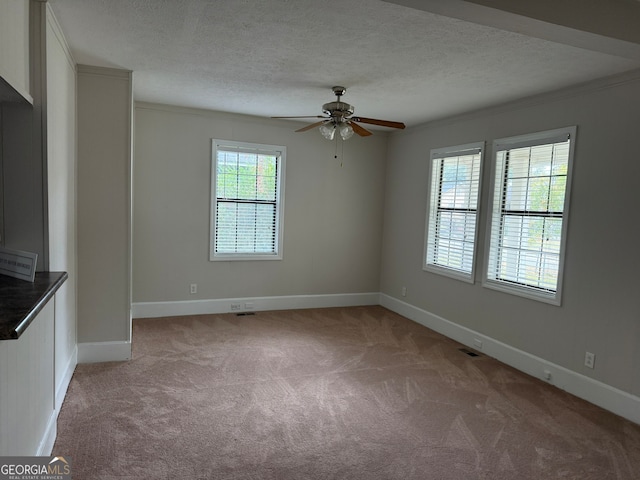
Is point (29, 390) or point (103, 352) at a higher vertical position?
point (29, 390)

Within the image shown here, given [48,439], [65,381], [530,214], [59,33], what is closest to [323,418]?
[48,439]

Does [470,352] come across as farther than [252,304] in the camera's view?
No

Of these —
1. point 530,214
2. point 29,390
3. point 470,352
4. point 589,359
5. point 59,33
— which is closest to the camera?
point 29,390

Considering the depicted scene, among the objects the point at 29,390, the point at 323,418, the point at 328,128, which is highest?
the point at 328,128

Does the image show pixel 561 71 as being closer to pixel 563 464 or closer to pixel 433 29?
pixel 433 29

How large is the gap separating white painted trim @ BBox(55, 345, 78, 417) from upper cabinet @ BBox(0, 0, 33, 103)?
76.0 inches

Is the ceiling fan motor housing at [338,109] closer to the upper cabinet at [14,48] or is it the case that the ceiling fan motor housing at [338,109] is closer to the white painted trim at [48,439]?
the upper cabinet at [14,48]

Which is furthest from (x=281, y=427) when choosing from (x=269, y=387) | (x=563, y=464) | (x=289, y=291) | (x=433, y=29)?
(x=289, y=291)

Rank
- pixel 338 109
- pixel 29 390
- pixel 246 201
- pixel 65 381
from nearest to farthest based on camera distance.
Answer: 1. pixel 29 390
2. pixel 65 381
3. pixel 338 109
4. pixel 246 201

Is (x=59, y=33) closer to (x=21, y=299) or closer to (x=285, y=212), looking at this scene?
(x=21, y=299)

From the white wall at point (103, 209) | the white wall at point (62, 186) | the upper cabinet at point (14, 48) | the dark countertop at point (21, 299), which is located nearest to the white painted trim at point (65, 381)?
the white wall at point (62, 186)

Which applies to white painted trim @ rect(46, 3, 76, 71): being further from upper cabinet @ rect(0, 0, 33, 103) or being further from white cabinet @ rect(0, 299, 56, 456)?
white cabinet @ rect(0, 299, 56, 456)

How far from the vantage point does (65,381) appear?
10.4 feet

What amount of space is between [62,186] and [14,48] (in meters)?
1.09
